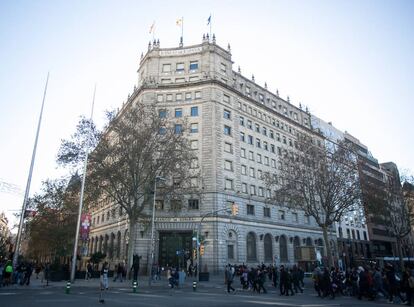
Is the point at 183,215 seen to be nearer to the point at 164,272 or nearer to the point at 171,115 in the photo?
the point at 164,272

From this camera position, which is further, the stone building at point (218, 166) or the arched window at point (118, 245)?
the arched window at point (118, 245)

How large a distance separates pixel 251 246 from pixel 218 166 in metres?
12.5

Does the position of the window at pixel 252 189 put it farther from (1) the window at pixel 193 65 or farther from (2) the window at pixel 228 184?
(1) the window at pixel 193 65

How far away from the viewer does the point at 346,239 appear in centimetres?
6738

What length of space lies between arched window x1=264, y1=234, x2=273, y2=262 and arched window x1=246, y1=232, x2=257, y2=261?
8.51 feet

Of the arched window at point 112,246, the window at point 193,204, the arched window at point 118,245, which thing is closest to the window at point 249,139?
the window at point 193,204

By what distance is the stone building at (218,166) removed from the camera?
42.0 m

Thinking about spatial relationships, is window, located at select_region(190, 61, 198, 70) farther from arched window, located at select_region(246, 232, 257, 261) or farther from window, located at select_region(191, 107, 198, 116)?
arched window, located at select_region(246, 232, 257, 261)

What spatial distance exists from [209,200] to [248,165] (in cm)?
1050

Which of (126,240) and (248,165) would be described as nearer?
(126,240)

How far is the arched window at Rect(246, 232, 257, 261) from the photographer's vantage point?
4525 centimetres

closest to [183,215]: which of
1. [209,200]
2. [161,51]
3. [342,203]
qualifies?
[209,200]

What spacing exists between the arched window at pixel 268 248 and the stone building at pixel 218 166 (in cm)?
14

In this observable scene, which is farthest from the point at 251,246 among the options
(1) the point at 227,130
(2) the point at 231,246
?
(1) the point at 227,130
